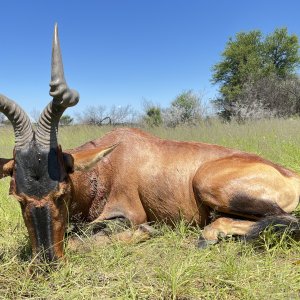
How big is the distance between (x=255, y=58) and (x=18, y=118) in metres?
33.0

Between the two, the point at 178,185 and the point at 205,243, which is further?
the point at 178,185

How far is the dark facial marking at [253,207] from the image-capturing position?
12.4 feet

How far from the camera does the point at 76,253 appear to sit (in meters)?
3.42

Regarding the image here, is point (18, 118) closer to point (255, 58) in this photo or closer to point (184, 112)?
point (184, 112)

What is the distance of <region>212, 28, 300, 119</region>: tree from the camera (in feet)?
110

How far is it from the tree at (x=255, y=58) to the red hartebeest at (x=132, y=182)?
29.8m

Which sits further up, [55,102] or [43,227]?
[55,102]

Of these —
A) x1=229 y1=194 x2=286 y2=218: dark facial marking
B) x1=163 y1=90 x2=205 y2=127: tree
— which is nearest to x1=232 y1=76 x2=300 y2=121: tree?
x1=163 y1=90 x2=205 y2=127: tree

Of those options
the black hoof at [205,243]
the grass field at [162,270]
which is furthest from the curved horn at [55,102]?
the black hoof at [205,243]

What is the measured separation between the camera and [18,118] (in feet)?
11.1

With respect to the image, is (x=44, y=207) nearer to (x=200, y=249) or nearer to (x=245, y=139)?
(x=200, y=249)

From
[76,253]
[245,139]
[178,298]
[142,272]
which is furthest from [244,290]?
[245,139]

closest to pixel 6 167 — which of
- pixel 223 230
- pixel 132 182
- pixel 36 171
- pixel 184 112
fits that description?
pixel 36 171

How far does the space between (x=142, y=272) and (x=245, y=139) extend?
7172 millimetres
